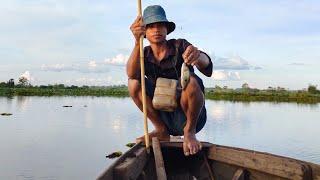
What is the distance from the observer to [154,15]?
3.71 m

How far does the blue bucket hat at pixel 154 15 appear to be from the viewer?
3.71m

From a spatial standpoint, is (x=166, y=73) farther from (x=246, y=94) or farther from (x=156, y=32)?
(x=246, y=94)

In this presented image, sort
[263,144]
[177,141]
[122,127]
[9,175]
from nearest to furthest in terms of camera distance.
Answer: [177,141] → [9,175] → [263,144] → [122,127]

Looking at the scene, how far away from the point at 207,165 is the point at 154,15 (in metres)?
1.49

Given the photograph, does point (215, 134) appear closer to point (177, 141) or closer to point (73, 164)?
point (73, 164)

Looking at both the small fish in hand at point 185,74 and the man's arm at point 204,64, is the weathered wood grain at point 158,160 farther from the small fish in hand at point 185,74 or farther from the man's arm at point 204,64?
the man's arm at point 204,64

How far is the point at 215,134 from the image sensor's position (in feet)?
79.5

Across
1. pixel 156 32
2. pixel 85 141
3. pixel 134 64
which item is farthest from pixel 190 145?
pixel 85 141

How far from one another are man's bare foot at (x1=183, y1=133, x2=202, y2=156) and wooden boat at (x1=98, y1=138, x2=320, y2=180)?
164 mm

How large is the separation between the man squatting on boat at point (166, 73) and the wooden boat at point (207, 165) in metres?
0.20

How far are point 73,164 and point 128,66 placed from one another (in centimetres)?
1205

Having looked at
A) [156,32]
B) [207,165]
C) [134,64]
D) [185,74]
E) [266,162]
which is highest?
[156,32]

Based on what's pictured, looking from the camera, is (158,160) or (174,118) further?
(174,118)

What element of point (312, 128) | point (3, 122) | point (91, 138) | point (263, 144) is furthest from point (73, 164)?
point (312, 128)
